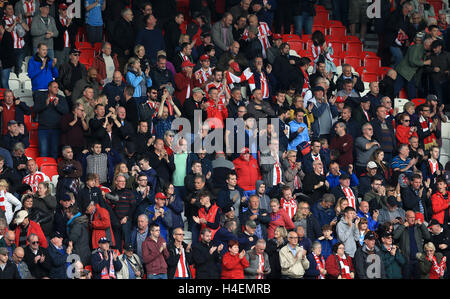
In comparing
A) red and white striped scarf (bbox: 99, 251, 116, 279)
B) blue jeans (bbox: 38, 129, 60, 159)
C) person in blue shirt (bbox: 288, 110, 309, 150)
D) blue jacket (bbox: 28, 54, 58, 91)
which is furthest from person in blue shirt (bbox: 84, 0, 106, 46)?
red and white striped scarf (bbox: 99, 251, 116, 279)

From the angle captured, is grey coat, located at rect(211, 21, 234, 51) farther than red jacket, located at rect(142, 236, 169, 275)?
Yes

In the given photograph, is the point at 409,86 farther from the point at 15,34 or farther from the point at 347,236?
the point at 15,34

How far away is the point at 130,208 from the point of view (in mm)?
17953

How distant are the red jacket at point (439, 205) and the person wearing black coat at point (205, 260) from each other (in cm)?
412

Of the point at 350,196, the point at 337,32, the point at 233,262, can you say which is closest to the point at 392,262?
the point at 350,196

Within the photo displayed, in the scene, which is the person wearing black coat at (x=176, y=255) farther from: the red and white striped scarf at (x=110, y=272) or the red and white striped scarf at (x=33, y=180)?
the red and white striped scarf at (x=33, y=180)

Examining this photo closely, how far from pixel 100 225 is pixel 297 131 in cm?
416

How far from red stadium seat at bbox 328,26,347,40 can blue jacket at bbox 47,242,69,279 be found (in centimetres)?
867

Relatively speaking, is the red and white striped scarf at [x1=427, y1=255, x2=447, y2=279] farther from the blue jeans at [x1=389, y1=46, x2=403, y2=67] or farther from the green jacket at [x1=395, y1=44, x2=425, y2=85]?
the blue jeans at [x1=389, y1=46, x2=403, y2=67]

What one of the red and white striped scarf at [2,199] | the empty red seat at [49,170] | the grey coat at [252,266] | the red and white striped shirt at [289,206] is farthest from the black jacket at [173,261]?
the empty red seat at [49,170]

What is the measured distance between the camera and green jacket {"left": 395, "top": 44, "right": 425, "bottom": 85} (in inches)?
889

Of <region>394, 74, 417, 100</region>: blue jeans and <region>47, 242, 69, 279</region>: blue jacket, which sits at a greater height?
<region>394, 74, 417, 100</region>: blue jeans

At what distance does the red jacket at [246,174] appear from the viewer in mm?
19172
